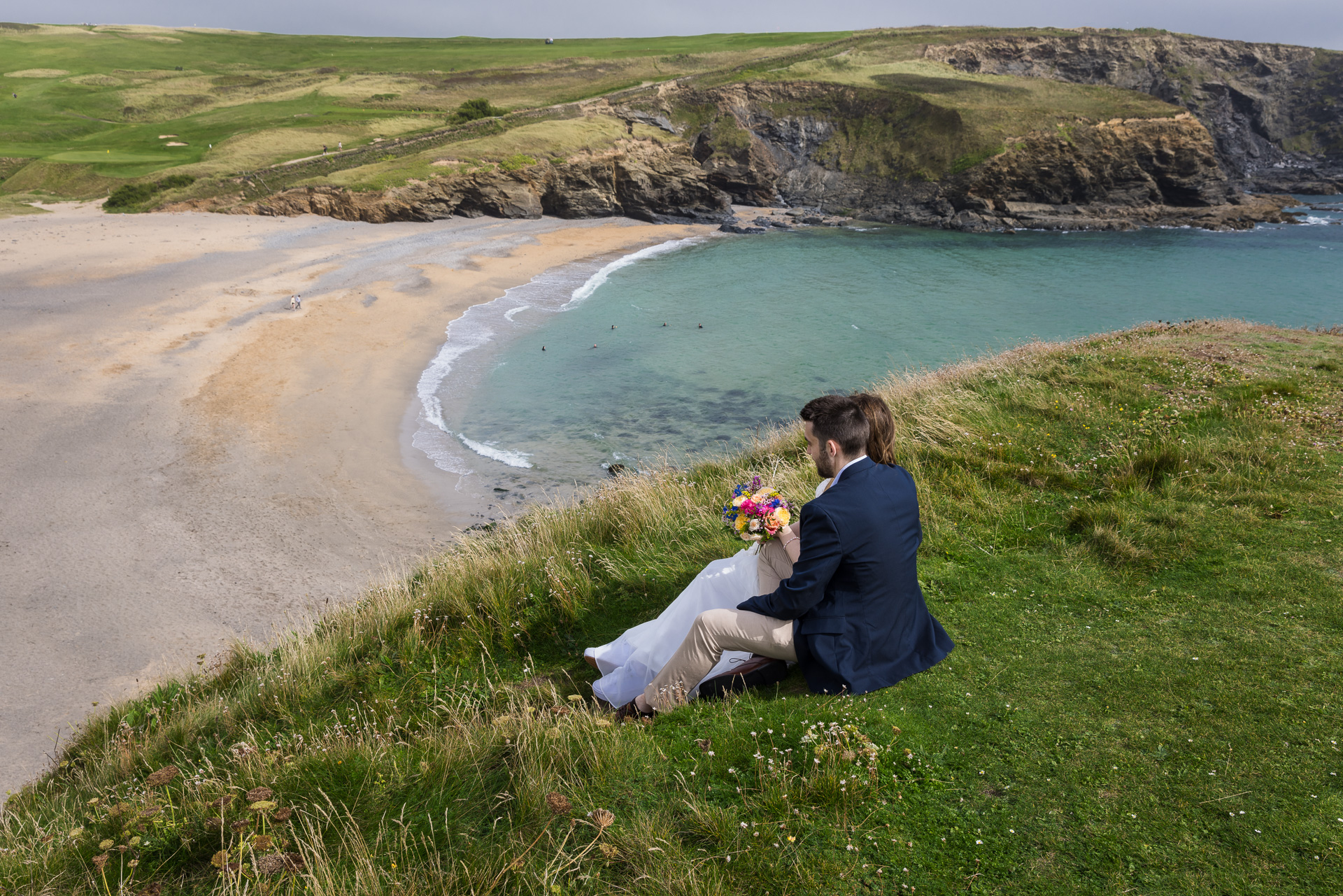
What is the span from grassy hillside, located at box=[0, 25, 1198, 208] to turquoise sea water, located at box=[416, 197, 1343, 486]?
1906cm

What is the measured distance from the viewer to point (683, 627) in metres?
4.79

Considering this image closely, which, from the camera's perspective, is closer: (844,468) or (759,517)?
(844,468)

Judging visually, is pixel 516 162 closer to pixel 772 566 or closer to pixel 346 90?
pixel 346 90

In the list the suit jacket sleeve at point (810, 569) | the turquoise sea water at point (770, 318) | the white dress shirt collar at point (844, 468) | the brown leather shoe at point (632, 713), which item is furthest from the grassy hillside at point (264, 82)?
the suit jacket sleeve at point (810, 569)

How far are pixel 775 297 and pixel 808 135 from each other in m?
43.3

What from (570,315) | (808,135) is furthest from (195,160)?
(808,135)

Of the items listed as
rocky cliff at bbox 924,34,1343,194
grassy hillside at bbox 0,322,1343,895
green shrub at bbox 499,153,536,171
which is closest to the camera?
grassy hillside at bbox 0,322,1343,895

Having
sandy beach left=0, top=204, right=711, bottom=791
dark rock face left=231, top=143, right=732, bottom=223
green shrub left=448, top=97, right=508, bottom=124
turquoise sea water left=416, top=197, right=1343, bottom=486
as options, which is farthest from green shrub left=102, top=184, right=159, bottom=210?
green shrub left=448, top=97, right=508, bottom=124

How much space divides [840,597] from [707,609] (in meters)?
1.00

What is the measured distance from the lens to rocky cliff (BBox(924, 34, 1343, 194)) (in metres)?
86.1

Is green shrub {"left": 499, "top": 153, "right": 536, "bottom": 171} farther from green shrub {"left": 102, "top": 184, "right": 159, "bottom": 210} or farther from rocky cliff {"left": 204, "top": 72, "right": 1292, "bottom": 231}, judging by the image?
green shrub {"left": 102, "top": 184, "right": 159, "bottom": 210}

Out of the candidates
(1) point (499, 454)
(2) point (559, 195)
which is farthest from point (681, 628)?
(2) point (559, 195)

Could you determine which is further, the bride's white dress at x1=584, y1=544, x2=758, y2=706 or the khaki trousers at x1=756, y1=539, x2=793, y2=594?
the bride's white dress at x1=584, y1=544, x2=758, y2=706


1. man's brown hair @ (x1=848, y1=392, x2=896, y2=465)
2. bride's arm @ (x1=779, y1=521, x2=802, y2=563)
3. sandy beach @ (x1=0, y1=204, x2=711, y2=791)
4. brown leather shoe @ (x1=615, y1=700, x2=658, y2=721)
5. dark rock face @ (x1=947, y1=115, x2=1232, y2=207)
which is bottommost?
sandy beach @ (x1=0, y1=204, x2=711, y2=791)
